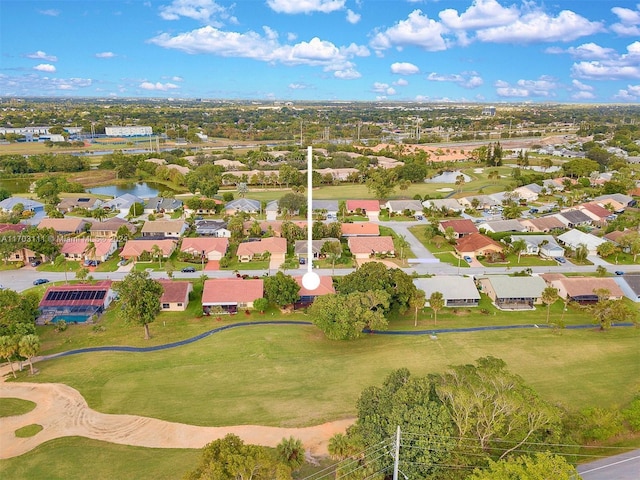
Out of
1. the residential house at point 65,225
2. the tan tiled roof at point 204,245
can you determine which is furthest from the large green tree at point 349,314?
the residential house at point 65,225

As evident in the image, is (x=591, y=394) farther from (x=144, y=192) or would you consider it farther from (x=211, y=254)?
(x=144, y=192)

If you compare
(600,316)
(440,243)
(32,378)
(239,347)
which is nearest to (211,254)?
(239,347)

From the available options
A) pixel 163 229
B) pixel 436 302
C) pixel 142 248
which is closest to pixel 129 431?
pixel 436 302

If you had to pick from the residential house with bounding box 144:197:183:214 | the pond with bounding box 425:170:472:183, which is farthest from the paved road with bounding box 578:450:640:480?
the pond with bounding box 425:170:472:183

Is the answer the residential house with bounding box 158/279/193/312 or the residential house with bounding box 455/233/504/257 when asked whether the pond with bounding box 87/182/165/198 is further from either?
Result: the residential house with bounding box 455/233/504/257

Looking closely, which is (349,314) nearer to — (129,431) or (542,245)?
(129,431)
